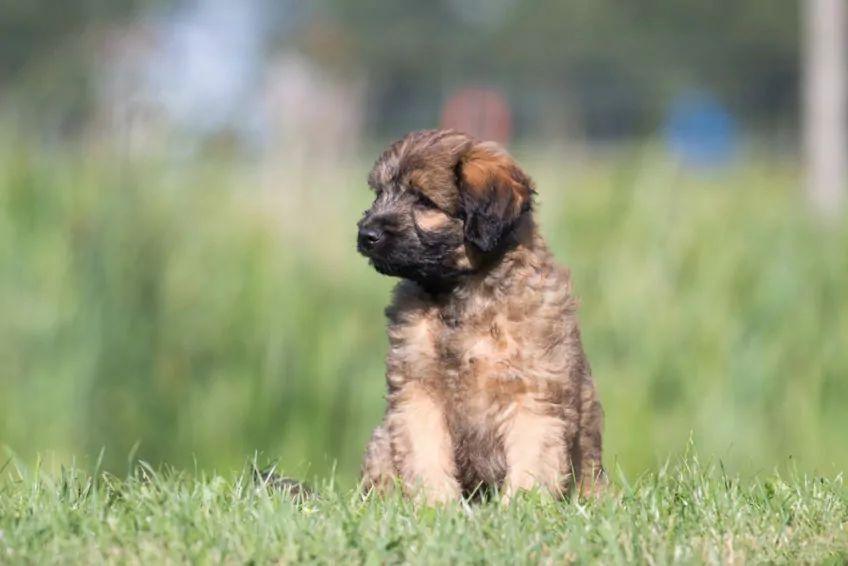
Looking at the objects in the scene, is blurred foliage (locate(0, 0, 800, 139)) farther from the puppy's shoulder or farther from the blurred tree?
the puppy's shoulder

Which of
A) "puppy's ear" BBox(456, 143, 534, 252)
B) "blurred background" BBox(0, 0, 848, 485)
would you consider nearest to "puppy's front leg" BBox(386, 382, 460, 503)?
"puppy's ear" BBox(456, 143, 534, 252)

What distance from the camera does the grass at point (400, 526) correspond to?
346cm

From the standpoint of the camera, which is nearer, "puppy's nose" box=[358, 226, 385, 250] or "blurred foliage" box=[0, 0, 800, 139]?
"puppy's nose" box=[358, 226, 385, 250]

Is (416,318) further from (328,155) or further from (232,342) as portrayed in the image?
(328,155)

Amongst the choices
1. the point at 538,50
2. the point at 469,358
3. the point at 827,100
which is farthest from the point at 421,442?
the point at 538,50

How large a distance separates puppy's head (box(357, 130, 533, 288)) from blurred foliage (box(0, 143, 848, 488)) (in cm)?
200

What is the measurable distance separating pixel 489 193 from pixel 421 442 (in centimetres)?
85

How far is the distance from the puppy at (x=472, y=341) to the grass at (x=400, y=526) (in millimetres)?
349

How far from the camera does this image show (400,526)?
12.0 feet

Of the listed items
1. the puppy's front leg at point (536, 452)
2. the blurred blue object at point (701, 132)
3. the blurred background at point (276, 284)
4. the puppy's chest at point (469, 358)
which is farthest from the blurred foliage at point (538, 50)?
the puppy's front leg at point (536, 452)

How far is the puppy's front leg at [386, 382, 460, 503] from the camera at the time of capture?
4492 millimetres

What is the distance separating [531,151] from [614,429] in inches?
130

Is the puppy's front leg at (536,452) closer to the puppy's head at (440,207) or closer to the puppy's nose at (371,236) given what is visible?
the puppy's head at (440,207)

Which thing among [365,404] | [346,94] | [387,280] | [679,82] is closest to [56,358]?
[365,404]
